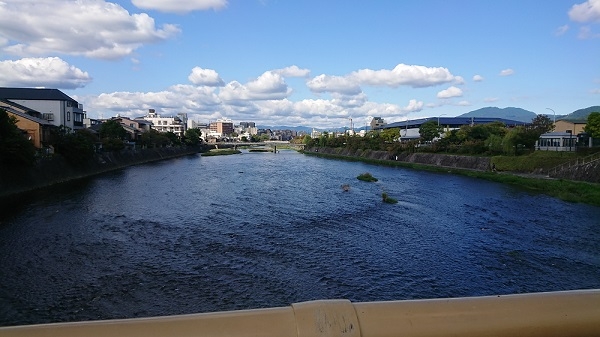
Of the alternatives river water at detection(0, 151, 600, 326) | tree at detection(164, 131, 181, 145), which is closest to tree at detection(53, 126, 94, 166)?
river water at detection(0, 151, 600, 326)

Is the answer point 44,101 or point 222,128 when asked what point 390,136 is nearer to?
point 44,101

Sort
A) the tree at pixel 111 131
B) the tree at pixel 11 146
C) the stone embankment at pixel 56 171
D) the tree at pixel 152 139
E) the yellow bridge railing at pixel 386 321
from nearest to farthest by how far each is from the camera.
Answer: the yellow bridge railing at pixel 386 321
the tree at pixel 11 146
the stone embankment at pixel 56 171
the tree at pixel 111 131
the tree at pixel 152 139

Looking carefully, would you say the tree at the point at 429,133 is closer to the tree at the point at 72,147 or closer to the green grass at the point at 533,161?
the green grass at the point at 533,161

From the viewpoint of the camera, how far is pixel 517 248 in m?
11.2

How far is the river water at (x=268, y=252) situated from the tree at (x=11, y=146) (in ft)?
7.63

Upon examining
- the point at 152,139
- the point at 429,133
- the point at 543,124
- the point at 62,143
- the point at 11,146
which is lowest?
the point at 11,146

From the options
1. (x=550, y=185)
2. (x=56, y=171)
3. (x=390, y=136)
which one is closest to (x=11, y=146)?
(x=56, y=171)

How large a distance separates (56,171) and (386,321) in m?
27.9

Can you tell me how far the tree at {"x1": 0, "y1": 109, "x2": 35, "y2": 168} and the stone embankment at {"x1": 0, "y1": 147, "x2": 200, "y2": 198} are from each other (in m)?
0.62

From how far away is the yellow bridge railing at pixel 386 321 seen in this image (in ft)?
3.34

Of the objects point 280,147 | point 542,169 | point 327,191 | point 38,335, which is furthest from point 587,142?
point 280,147

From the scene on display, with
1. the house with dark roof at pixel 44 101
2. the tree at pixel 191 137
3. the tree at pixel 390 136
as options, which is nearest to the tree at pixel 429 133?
the tree at pixel 390 136

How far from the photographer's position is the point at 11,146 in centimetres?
1919

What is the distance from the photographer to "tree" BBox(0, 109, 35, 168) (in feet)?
62.6
